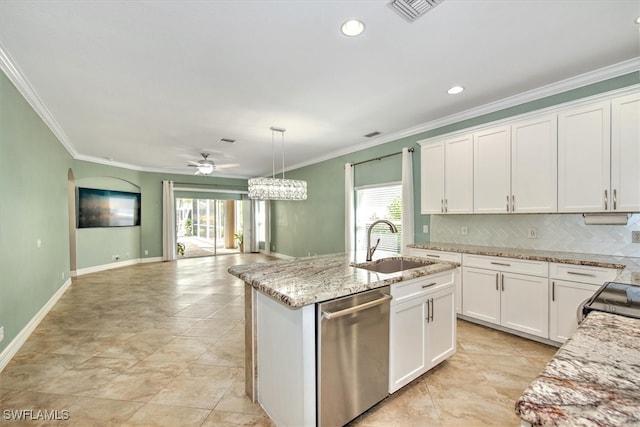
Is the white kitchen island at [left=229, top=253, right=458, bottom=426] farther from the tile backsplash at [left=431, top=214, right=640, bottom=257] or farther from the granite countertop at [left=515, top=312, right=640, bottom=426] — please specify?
the tile backsplash at [left=431, top=214, right=640, bottom=257]

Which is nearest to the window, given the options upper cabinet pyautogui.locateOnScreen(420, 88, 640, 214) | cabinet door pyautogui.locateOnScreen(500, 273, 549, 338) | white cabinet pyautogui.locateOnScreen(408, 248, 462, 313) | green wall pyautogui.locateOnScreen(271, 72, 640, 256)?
green wall pyautogui.locateOnScreen(271, 72, 640, 256)

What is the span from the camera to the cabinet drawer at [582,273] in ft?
7.68

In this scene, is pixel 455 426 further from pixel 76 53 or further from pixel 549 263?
pixel 76 53

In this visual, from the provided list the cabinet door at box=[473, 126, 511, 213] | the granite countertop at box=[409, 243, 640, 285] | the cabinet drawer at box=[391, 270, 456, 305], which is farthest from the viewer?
the cabinet door at box=[473, 126, 511, 213]

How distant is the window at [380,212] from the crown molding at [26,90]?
433cm

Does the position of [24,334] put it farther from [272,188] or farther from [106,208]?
[106,208]

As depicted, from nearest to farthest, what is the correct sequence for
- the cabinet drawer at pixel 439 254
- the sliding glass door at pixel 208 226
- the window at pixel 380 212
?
1. the cabinet drawer at pixel 439 254
2. the window at pixel 380 212
3. the sliding glass door at pixel 208 226

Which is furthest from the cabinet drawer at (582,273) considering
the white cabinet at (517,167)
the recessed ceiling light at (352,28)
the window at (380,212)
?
the recessed ceiling light at (352,28)

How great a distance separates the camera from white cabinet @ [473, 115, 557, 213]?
2859mm

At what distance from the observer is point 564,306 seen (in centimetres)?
259

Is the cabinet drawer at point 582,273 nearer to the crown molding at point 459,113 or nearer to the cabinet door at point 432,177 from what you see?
the cabinet door at point 432,177

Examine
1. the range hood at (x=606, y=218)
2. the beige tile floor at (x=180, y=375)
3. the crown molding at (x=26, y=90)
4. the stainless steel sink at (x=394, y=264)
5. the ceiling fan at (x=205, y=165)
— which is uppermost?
the crown molding at (x=26, y=90)

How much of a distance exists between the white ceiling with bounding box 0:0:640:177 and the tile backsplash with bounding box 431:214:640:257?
1.46 metres

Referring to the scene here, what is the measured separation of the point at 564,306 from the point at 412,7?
289cm
